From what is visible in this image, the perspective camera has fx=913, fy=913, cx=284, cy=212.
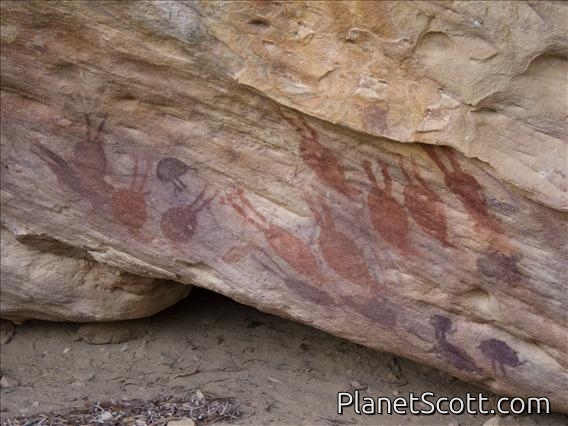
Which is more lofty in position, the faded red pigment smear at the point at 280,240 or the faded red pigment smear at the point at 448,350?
the faded red pigment smear at the point at 280,240

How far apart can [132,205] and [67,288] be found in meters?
0.50

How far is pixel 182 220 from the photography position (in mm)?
2498

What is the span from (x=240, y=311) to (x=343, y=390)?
1.91ft

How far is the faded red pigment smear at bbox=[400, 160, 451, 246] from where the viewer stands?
7.11ft

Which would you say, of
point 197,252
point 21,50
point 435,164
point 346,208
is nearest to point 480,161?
point 435,164

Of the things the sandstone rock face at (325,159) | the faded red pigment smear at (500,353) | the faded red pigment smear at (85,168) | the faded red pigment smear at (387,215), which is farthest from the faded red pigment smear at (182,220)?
the faded red pigment smear at (500,353)

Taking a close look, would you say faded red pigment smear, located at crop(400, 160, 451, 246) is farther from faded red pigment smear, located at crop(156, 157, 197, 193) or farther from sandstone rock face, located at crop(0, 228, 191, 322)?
sandstone rock face, located at crop(0, 228, 191, 322)

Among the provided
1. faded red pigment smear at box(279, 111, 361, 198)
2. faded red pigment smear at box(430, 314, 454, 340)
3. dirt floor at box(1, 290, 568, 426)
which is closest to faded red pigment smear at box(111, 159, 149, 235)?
faded red pigment smear at box(279, 111, 361, 198)

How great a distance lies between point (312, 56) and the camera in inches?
81.9

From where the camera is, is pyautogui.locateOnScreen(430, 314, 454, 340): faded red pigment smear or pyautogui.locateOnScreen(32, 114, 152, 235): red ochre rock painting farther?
pyautogui.locateOnScreen(32, 114, 152, 235): red ochre rock painting

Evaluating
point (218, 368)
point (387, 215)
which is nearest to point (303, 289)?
point (387, 215)

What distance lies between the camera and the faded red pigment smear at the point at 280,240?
7.84 feet

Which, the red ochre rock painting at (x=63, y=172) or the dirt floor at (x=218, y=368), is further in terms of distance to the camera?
the dirt floor at (x=218, y=368)

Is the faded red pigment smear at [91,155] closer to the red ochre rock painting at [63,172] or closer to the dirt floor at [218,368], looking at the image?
the red ochre rock painting at [63,172]
